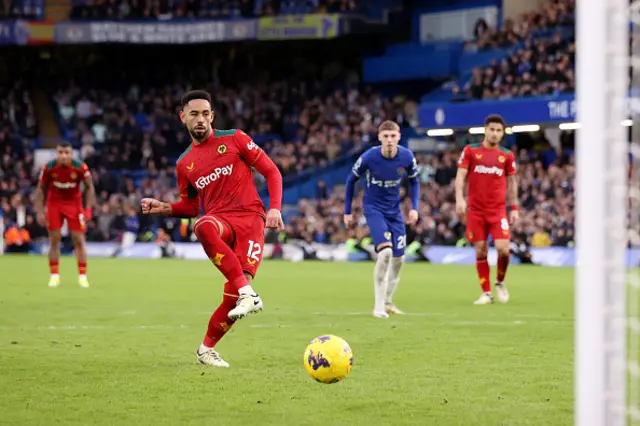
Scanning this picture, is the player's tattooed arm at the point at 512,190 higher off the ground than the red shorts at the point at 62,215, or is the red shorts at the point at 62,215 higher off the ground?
the player's tattooed arm at the point at 512,190

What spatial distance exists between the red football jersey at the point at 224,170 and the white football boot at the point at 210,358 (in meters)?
1.13

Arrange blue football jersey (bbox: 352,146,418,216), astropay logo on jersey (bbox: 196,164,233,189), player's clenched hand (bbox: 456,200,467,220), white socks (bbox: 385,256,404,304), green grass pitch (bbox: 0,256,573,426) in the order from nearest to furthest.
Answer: green grass pitch (bbox: 0,256,573,426) < astropay logo on jersey (bbox: 196,164,233,189) < blue football jersey (bbox: 352,146,418,216) < white socks (bbox: 385,256,404,304) < player's clenched hand (bbox: 456,200,467,220)

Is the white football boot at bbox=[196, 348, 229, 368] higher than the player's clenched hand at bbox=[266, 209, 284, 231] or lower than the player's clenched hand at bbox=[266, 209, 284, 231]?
lower

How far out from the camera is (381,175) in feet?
44.8

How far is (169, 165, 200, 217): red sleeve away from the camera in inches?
359

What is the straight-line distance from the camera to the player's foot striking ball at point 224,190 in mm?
8727

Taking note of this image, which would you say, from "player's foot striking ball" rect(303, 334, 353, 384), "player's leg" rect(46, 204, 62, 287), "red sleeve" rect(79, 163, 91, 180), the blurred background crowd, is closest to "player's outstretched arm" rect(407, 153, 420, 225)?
"player's foot striking ball" rect(303, 334, 353, 384)

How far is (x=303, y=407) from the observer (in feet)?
22.3

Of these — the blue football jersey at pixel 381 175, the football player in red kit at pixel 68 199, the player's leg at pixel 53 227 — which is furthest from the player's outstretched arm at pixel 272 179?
the player's leg at pixel 53 227

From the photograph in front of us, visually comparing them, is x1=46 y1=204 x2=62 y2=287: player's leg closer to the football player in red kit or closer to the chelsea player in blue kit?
the football player in red kit

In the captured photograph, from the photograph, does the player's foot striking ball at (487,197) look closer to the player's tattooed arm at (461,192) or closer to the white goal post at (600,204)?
the player's tattooed arm at (461,192)

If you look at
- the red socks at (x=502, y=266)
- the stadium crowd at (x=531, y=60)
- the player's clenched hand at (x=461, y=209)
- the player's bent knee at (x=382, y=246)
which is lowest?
the red socks at (x=502, y=266)

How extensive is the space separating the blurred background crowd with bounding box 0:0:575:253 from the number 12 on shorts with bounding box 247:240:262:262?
66.6 ft

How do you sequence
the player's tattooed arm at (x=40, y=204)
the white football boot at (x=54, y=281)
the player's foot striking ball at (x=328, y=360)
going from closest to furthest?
the player's foot striking ball at (x=328, y=360), the player's tattooed arm at (x=40, y=204), the white football boot at (x=54, y=281)
